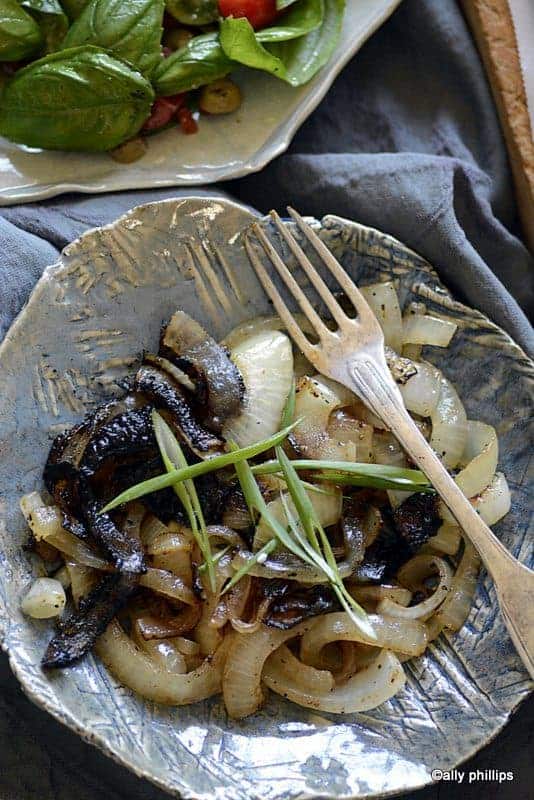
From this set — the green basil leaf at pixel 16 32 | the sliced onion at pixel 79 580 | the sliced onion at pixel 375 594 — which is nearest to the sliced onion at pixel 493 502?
the sliced onion at pixel 375 594

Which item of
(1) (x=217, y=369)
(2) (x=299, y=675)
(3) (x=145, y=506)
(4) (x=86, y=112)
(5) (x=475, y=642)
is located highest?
(4) (x=86, y=112)

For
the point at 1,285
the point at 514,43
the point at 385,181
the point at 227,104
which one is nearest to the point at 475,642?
the point at 385,181

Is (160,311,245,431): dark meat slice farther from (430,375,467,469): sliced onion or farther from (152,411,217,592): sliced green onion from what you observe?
(430,375,467,469): sliced onion

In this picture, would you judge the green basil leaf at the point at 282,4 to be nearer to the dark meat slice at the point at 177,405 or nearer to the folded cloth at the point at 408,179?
the folded cloth at the point at 408,179

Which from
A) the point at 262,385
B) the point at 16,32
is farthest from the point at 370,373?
the point at 16,32

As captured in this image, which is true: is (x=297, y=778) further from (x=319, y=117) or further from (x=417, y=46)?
(x=417, y=46)

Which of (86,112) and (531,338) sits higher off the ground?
(86,112)

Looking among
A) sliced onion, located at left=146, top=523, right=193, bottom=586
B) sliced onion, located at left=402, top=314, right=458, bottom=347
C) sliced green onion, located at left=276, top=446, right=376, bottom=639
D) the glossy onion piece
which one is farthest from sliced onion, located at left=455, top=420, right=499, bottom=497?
sliced onion, located at left=146, top=523, right=193, bottom=586
